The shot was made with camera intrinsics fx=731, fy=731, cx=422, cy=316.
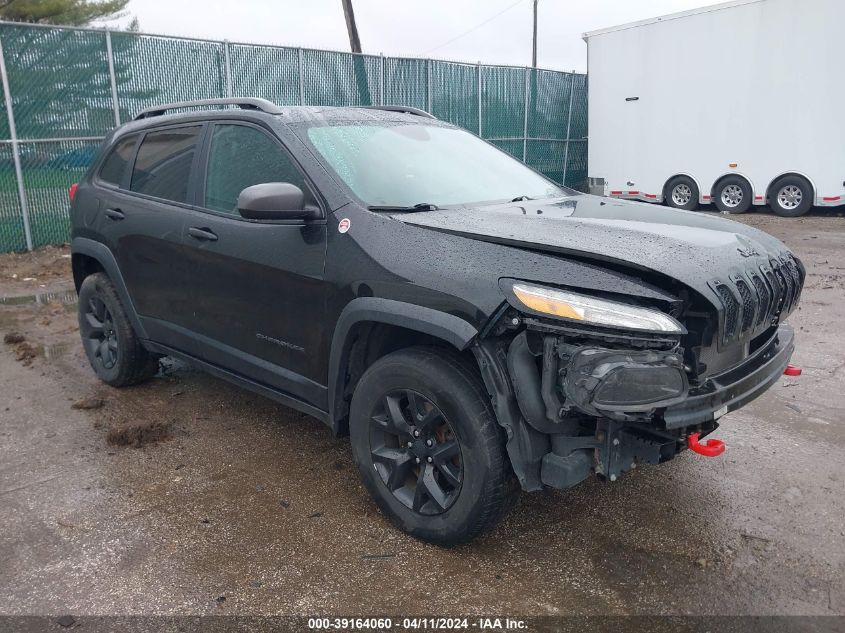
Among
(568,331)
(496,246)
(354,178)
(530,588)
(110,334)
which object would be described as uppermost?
(354,178)

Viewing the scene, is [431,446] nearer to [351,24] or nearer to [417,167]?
[417,167]

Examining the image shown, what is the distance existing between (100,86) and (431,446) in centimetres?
961

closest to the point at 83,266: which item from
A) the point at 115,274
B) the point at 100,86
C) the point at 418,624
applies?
the point at 115,274

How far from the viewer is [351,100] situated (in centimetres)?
1348

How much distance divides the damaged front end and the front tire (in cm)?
12

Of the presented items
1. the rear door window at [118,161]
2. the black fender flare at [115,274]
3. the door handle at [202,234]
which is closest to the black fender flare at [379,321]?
the door handle at [202,234]

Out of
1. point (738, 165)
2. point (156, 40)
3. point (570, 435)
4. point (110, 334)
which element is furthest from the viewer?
point (738, 165)

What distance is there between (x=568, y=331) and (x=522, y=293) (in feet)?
0.73

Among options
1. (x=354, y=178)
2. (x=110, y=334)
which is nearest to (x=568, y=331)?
(x=354, y=178)

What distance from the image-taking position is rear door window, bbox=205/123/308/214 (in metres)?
3.68

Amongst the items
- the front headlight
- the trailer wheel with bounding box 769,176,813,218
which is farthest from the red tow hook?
the trailer wheel with bounding box 769,176,813,218

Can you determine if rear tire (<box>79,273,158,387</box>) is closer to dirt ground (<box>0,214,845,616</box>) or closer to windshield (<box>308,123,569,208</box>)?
dirt ground (<box>0,214,845,616</box>)

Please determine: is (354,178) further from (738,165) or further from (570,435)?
(738,165)

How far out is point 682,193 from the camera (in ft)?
51.8
